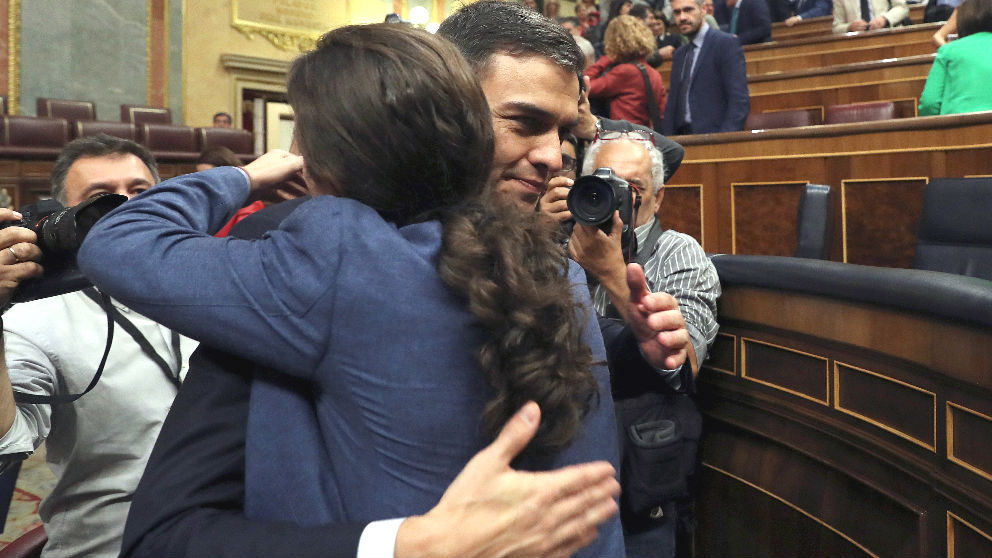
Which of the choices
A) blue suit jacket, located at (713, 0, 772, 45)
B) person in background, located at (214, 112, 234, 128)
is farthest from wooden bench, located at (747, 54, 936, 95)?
person in background, located at (214, 112, 234, 128)

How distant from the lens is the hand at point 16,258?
Result: 2.17 feet

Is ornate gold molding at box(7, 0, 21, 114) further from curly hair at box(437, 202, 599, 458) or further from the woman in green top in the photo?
curly hair at box(437, 202, 599, 458)

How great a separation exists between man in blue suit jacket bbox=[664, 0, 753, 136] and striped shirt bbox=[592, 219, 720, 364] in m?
1.78

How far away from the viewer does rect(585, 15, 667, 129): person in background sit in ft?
8.82

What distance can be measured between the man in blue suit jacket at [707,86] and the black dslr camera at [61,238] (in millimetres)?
2569

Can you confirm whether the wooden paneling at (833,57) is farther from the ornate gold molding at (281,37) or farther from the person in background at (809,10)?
the ornate gold molding at (281,37)

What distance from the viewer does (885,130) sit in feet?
7.40

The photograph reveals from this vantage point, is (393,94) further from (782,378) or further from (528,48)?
(782,378)

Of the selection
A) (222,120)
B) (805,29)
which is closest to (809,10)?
(805,29)

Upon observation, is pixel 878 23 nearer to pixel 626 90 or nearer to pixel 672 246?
pixel 626 90

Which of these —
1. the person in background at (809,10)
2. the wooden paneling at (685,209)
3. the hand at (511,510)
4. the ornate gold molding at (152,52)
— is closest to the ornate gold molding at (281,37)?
the ornate gold molding at (152,52)

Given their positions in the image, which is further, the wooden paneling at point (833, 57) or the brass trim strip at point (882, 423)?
the wooden paneling at point (833, 57)

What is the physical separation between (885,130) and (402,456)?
86.7 inches

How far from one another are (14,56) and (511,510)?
6274mm
